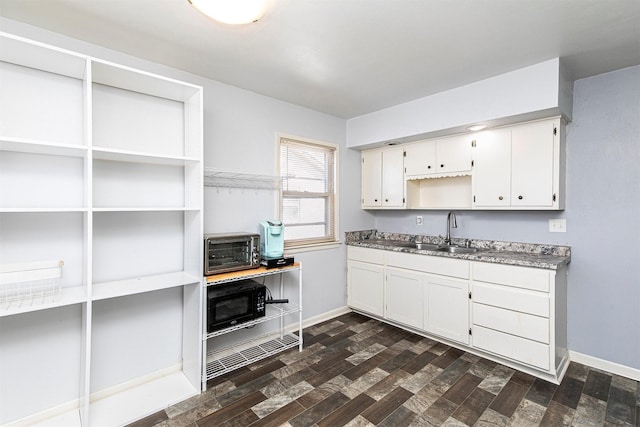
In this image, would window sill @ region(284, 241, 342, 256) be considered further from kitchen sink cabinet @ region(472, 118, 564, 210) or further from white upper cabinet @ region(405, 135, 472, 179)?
kitchen sink cabinet @ region(472, 118, 564, 210)

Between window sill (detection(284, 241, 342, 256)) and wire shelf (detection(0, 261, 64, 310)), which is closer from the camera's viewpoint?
wire shelf (detection(0, 261, 64, 310))

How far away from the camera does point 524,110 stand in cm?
239

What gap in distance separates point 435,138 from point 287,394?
2.85 metres

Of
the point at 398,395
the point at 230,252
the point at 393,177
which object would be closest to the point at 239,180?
the point at 230,252

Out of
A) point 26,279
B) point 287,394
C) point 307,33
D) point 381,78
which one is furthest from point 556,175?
point 26,279

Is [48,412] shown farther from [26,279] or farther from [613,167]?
[613,167]

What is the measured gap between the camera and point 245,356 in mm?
2703

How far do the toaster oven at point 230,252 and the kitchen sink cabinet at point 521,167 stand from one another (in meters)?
2.21

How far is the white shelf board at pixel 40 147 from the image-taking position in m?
1.58

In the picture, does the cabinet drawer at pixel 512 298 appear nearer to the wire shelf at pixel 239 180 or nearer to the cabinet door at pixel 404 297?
the cabinet door at pixel 404 297

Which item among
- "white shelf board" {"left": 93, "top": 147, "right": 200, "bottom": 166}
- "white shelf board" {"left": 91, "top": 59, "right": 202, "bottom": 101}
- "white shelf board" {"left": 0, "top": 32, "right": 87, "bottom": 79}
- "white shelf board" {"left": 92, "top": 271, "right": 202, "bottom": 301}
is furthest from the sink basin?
"white shelf board" {"left": 0, "top": 32, "right": 87, "bottom": 79}

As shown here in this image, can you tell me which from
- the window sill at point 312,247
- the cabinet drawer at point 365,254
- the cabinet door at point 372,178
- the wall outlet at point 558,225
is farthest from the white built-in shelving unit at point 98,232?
the wall outlet at point 558,225

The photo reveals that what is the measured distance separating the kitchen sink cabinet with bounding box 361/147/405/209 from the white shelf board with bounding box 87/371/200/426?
276cm

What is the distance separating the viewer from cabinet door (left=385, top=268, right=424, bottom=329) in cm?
312
